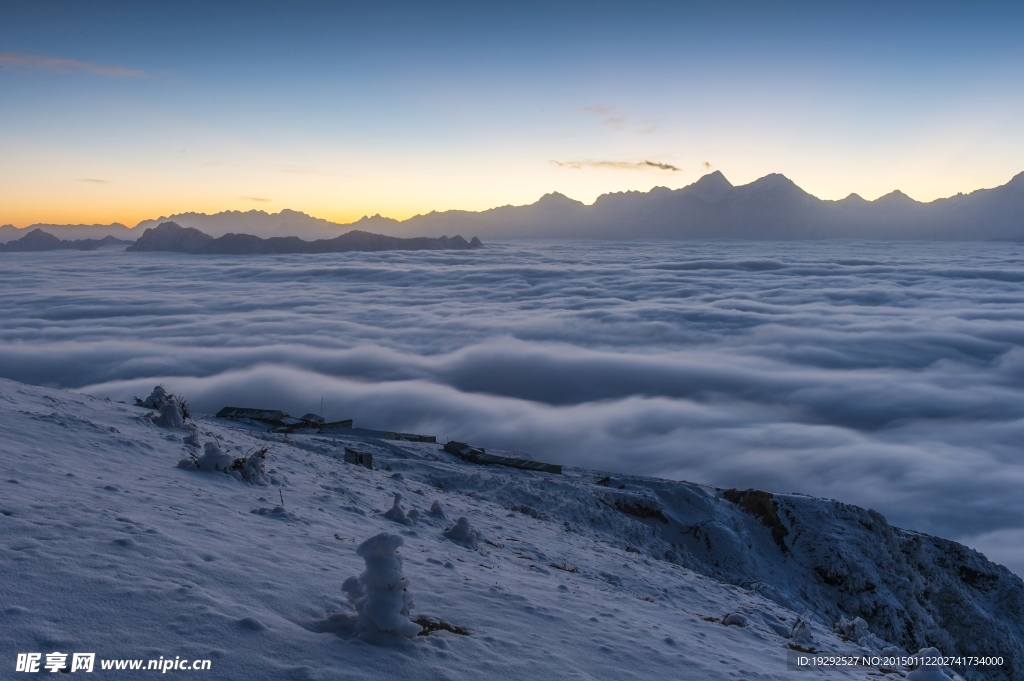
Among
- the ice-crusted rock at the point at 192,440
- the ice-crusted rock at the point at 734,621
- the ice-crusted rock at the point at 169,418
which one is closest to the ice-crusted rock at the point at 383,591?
the ice-crusted rock at the point at 734,621

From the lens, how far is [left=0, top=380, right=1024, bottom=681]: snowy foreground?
4.17 m

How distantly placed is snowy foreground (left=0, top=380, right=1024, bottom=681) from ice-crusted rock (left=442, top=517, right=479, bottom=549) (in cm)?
4

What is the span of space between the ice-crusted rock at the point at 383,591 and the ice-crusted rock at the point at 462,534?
444 cm

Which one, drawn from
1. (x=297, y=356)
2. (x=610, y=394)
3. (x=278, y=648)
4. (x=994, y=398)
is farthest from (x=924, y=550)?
(x=297, y=356)

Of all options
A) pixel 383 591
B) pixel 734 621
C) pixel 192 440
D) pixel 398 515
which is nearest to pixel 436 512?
pixel 398 515

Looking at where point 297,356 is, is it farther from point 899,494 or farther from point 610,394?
point 899,494

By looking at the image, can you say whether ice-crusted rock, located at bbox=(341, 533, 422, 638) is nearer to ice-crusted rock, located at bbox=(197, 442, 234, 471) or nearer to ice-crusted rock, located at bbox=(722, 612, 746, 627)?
ice-crusted rock, located at bbox=(722, 612, 746, 627)

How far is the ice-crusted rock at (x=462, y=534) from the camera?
8.91 meters

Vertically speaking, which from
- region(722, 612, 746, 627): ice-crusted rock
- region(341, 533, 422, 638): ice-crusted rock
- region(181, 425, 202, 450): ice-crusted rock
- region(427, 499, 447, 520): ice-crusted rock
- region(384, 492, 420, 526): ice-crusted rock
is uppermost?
region(341, 533, 422, 638): ice-crusted rock

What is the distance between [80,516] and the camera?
5.61m

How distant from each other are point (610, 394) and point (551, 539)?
3582 cm

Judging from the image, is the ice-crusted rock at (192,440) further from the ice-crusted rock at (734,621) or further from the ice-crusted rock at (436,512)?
the ice-crusted rock at (734,621)

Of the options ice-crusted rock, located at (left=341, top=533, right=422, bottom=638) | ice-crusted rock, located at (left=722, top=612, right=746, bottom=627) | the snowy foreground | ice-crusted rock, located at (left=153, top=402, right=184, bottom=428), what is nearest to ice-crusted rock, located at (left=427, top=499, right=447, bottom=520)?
the snowy foreground

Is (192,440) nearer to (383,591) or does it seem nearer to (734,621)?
(383,591)
